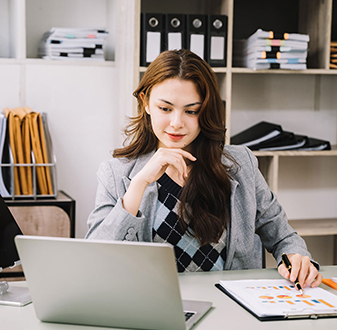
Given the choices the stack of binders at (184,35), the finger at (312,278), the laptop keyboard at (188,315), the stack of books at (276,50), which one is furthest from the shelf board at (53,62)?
the laptop keyboard at (188,315)

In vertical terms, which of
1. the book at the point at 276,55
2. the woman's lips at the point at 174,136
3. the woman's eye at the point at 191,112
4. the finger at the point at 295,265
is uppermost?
the book at the point at 276,55

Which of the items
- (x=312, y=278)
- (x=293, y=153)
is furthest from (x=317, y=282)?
(x=293, y=153)

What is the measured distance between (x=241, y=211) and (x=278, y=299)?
460 mm

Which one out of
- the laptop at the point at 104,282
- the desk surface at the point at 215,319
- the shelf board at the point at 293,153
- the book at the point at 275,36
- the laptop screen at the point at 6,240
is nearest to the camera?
the laptop at the point at 104,282

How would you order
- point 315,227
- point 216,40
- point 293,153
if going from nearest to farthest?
point 216,40
point 293,153
point 315,227

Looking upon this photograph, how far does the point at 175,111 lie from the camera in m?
1.47

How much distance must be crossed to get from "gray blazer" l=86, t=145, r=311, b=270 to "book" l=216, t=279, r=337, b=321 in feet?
0.82

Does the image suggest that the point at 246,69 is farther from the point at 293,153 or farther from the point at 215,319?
the point at 215,319

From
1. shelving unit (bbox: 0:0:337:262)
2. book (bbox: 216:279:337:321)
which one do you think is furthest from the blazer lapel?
shelving unit (bbox: 0:0:337:262)

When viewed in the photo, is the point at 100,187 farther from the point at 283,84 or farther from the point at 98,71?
the point at 283,84

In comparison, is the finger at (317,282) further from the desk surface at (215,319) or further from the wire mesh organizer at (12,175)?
the wire mesh organizer at (12,175)

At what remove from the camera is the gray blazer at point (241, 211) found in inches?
59.5

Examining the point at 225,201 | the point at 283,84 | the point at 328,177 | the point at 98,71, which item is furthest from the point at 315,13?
the point at 225,201

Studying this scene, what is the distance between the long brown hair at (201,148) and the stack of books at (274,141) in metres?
1.09
